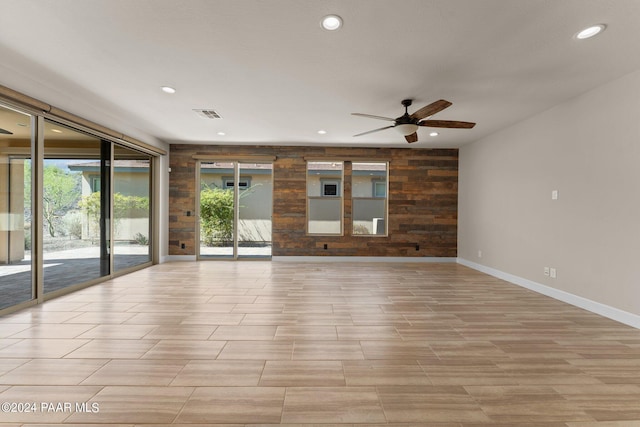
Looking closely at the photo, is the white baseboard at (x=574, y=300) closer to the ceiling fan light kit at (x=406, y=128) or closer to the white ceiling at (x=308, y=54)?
the white ceiling at (x=308, y=54)

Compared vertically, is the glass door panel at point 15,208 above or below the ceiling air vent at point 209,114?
below

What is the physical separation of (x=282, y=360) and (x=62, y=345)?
6.26ft

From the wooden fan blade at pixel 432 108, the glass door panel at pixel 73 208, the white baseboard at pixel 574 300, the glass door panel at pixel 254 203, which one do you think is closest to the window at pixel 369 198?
the glass door panel at pixel 254 203

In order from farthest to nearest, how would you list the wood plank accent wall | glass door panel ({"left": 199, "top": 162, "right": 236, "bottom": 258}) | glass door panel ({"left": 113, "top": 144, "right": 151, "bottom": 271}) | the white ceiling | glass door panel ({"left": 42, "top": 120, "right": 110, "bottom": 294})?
glass door panel ({"left": 199, "top": 162, "right": 236, "bottom": 258})
the wood plank accent wall
glass door panel ({"left": 113, "top": 144, "right": 151, "bottom": 271})
glass door panel ({"left": 42, "top": 120, "right": 110, "bottom": 294})
the white ceiling

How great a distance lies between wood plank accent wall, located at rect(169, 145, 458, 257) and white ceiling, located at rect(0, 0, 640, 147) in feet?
7.48

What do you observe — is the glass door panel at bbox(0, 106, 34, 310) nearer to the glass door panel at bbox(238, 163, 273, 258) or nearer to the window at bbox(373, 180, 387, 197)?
the glass door panel at bbox(238, 163, 273, 258)

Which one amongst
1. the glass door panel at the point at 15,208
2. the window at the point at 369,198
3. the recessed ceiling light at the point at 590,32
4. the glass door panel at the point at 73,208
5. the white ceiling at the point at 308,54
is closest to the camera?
the white ceiling at the point at 308,54

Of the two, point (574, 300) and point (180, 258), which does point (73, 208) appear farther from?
point (574, 300)

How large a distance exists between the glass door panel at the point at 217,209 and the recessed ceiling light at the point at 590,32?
20.0 feet

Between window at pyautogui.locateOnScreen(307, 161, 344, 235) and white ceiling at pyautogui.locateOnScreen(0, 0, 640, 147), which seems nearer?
white ceiling at pyautogui.locateOnScreen(0, 0, 640, 147)

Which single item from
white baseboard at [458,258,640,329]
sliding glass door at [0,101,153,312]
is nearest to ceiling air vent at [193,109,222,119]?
sliding glass door at [0,101,153,312]

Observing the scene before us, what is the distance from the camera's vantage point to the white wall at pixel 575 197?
3.12 m

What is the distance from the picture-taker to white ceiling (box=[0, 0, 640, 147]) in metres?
2.15

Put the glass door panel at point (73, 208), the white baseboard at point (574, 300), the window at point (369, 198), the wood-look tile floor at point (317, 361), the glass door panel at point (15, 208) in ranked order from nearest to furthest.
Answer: the wood-look tile floor at point (317, 361) → the white baseboard at point (574, 300) → the glass door panel at point (15, 208) → the glass door panel at point (73, 208) → the window at point (369, 198)
